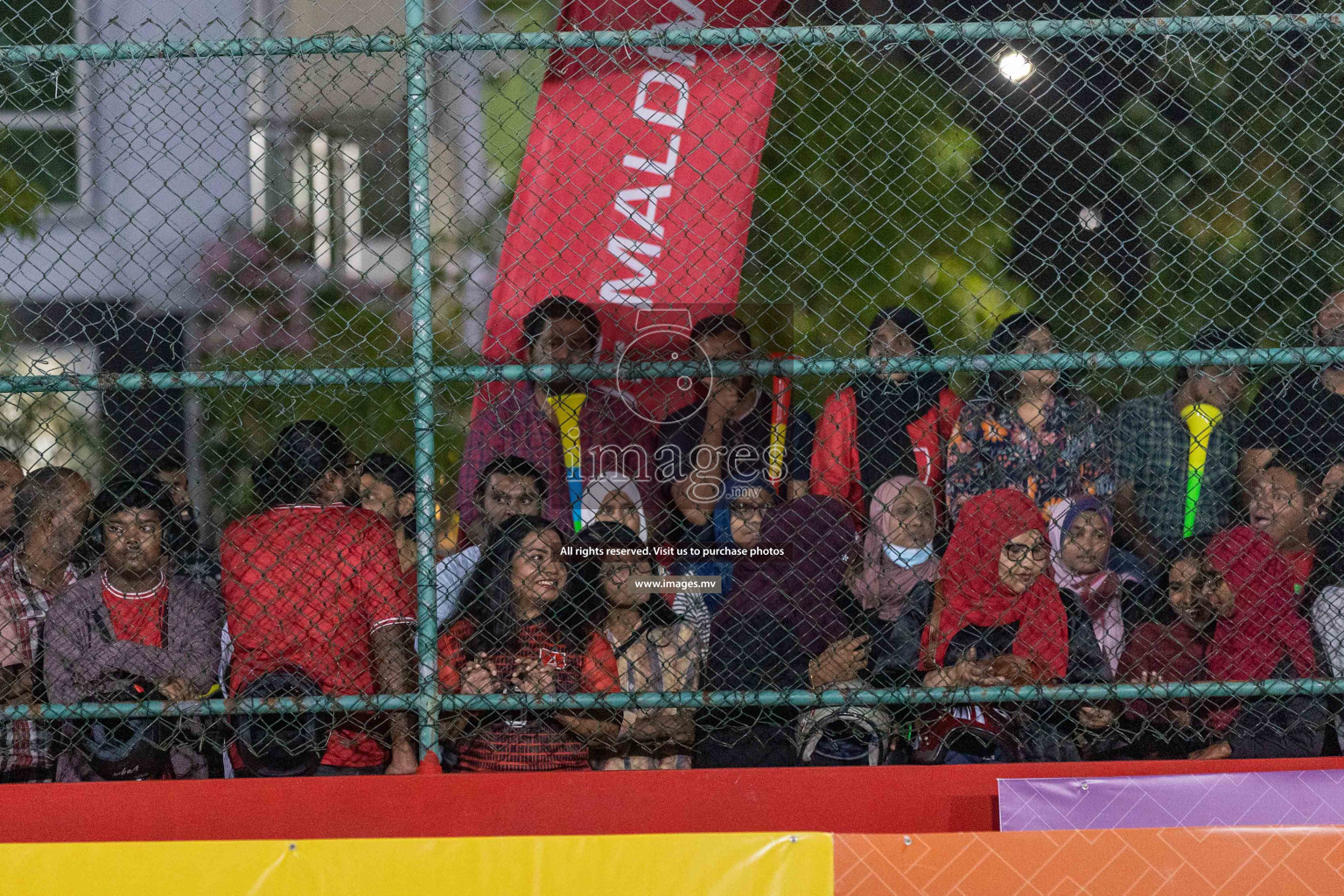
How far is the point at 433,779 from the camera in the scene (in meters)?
3.51

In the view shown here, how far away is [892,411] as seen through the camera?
4.15 m

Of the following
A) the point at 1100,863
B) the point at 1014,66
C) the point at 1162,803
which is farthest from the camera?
the point at 1014,66

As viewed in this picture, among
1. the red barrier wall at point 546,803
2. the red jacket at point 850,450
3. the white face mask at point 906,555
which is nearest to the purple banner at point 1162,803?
the red barrier wall at point 546,803

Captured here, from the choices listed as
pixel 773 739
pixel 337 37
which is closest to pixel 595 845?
pixel 773 739

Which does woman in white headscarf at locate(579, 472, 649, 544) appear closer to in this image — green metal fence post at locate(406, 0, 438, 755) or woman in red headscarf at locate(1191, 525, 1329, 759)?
green metal fence post at locate(406, 0, 438, 755)

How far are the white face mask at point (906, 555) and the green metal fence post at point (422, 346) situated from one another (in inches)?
51.8

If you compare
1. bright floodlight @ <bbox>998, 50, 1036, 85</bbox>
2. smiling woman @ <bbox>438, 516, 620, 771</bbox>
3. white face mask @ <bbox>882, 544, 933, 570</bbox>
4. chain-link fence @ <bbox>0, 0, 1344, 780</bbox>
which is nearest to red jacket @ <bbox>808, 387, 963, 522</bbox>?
chain-link fence @ <bbox>0, 0, 1344, 780</bbox>

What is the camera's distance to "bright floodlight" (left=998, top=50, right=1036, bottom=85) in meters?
6.39

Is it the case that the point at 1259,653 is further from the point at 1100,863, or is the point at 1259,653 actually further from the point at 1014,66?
the point at 1014,66

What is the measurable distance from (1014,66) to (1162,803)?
14.6 ft

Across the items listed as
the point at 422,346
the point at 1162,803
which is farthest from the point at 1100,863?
the point at 422,346

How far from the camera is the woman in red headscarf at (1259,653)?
3.67m

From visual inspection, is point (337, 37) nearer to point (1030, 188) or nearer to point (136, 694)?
point (136, 694)

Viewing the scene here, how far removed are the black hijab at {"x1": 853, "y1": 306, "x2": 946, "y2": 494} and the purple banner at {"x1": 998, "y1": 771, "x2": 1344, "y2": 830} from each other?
99 centimetres
